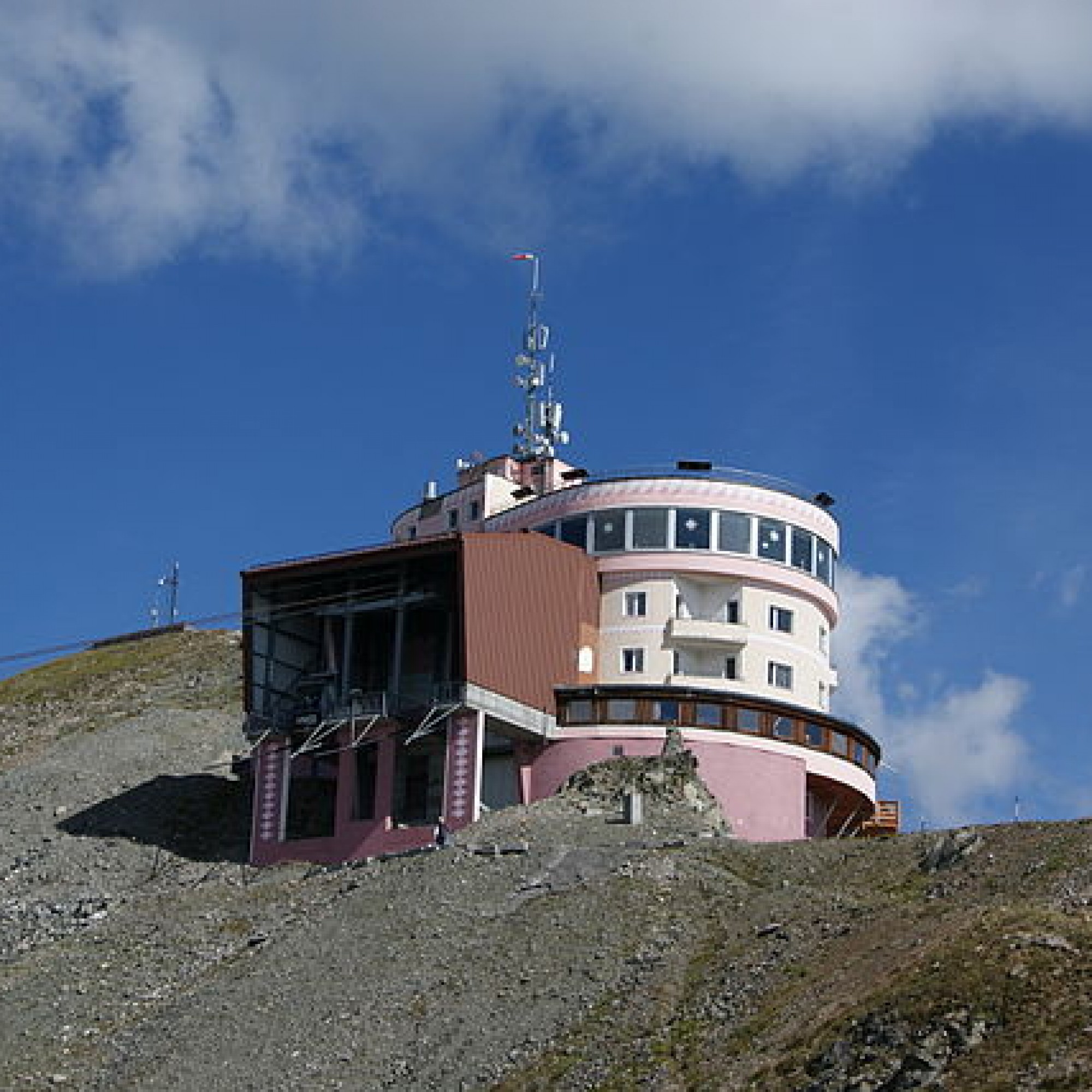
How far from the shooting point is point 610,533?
3526 inches

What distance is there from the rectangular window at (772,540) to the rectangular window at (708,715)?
8392 mm

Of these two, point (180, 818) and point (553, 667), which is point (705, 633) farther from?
point (180, 818)

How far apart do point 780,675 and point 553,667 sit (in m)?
10.1

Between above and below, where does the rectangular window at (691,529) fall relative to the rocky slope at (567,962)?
above

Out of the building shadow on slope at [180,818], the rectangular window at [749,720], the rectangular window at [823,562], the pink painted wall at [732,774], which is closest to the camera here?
the pink painted wall at [732,774]

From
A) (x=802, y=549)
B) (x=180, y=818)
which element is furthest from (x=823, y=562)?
(x=180, y=818)

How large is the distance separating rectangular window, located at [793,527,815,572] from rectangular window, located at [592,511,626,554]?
7571 millimetres

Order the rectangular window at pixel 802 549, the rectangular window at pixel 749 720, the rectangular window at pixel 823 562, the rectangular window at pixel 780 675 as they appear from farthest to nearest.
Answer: the rectangular window at pixel 823 562
the rectangular window at pixel 802 549
the rectangular window at pixel 780 675
the rectangular window at pixel 749 720

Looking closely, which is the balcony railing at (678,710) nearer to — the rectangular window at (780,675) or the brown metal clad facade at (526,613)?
the brown metal clad facade at (526,613)

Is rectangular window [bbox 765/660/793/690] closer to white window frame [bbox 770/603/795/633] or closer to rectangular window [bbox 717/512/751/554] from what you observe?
white window frame [bbox 770/603/795/633]

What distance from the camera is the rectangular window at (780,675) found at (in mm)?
88250

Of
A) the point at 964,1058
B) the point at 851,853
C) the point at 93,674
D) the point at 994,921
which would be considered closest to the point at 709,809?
the point at 851,853

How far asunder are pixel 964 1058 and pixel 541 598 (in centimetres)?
4539

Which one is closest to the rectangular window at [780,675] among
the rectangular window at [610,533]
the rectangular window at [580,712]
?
the rectangular window at [610,533]
